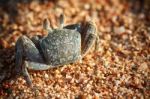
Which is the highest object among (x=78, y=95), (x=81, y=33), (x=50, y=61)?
(x=81, y=33)

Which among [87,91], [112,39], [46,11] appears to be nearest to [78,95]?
[87,91]

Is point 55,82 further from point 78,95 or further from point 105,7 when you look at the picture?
point 105,7

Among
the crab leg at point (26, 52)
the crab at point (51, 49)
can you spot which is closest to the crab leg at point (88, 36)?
the crab at point (51, 49)

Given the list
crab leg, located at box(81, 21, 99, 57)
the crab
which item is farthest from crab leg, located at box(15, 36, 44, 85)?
crab leg, located at box(81, 21, 99, 57)

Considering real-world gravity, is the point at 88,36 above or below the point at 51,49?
above

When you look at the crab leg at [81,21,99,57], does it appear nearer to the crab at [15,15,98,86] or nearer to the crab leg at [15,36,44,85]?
the crab at [15,15,98,86]

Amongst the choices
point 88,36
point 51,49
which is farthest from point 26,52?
point 88,36

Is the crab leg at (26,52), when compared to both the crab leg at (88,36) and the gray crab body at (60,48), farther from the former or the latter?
the crab leg at (88,36)

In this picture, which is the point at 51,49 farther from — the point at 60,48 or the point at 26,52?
the point at 26,52
